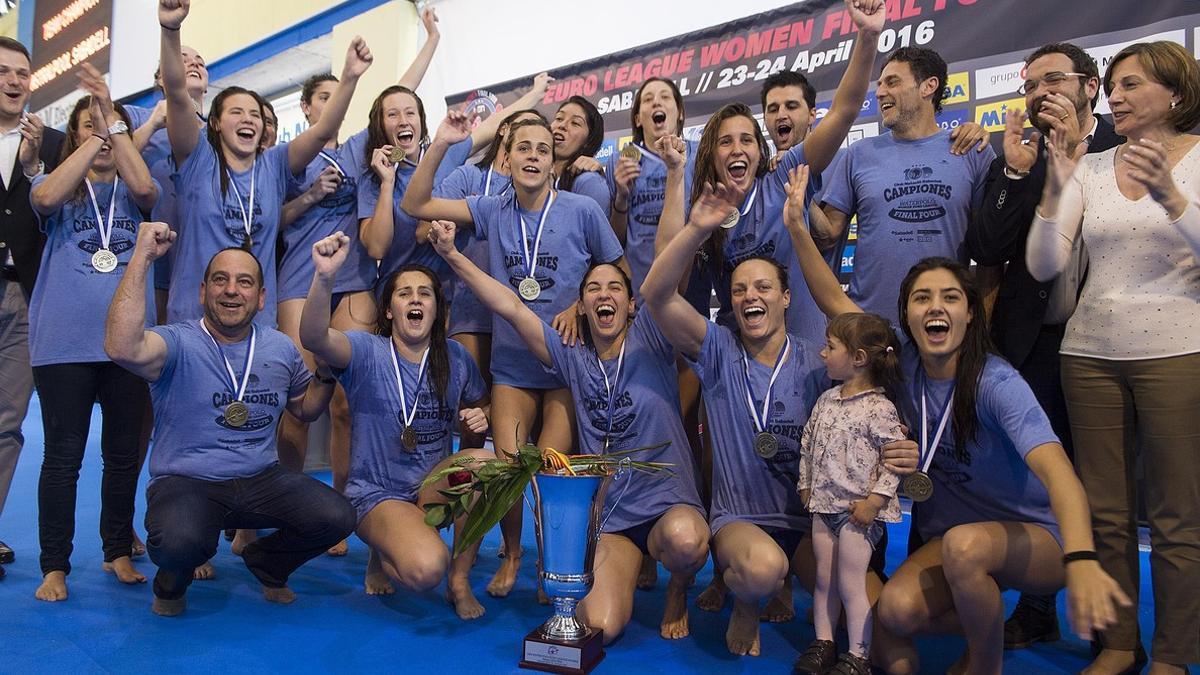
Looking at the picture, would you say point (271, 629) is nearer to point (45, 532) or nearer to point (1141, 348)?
point (45, 532)

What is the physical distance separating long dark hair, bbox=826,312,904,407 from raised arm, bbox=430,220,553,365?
118 centimetres

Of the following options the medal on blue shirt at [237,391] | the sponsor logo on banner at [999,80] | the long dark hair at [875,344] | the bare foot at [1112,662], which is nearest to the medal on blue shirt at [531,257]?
the medal on blue shirt at [237,391]

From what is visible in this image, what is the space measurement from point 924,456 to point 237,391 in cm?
256

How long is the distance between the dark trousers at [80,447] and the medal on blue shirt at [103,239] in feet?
1.34

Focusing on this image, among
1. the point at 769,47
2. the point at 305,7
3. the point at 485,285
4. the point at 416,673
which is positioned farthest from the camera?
Answer: the point at 305,7

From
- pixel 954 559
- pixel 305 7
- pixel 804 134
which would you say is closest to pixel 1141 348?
pixel 954 559

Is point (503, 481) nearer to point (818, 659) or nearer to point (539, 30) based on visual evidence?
point (818, 659)

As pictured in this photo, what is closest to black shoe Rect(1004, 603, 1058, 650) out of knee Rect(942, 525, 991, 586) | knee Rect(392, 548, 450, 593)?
knee Rect(942, 525, 991, 586)

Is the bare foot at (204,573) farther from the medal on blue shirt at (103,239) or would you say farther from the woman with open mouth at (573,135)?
the woman with open mouth at (573,135)

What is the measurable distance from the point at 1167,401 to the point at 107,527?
Answer: 13.4 feet

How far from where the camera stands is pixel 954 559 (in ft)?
8.52

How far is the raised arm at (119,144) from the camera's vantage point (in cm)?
351

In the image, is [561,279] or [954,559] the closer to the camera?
[954,559]

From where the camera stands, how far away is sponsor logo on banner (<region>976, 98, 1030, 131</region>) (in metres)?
5.01
